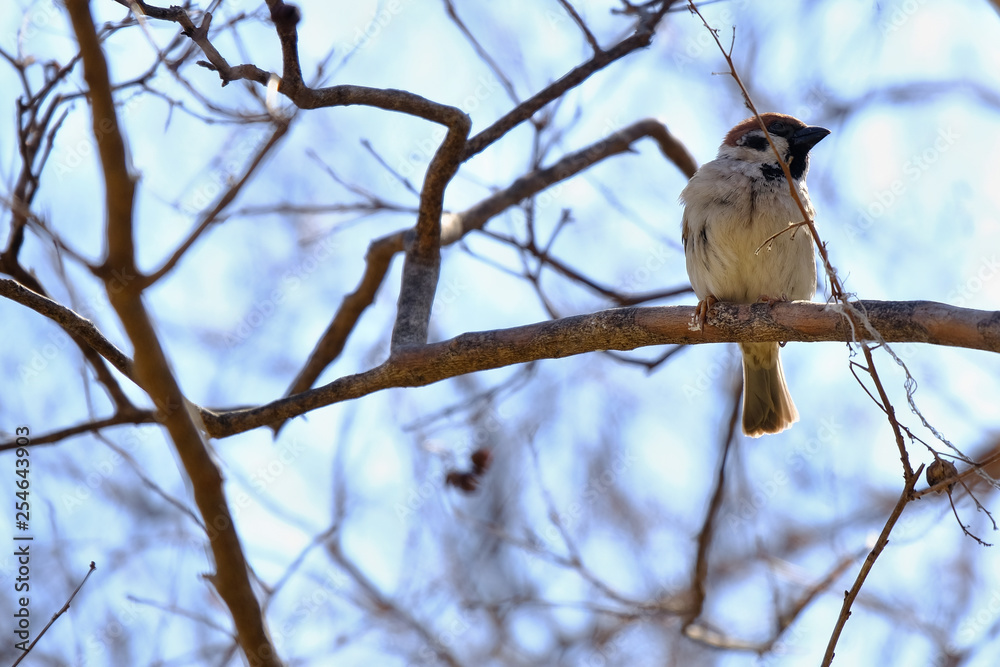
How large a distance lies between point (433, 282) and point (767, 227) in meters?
1.44

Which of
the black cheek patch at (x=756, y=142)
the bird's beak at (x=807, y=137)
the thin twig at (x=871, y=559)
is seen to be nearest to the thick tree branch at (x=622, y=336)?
the thin twig at (x=871, y=559)

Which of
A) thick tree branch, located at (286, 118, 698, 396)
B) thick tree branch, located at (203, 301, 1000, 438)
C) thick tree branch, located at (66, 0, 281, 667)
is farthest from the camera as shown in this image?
thick tree branch, located at (286, 118, 698, 396)

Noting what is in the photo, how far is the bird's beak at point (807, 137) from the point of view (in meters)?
4.26

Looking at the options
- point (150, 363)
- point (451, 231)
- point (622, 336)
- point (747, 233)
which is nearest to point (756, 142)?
point (747, 233)

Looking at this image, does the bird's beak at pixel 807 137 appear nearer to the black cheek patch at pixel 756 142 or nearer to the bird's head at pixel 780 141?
the bird's head at pixel 780 141

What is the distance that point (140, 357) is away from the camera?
5.48 ft

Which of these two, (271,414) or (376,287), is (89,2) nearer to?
(271,414)

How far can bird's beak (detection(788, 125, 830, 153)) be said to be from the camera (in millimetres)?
4258

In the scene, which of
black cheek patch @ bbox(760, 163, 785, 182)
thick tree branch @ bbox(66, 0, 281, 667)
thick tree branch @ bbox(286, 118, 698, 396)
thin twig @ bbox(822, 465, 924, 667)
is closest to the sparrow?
black cheek patch @ bbox(760, 163, 785, 182)

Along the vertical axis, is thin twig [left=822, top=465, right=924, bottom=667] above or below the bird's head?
below

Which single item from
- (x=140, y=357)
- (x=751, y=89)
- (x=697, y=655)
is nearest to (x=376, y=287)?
(x=140, y=357)

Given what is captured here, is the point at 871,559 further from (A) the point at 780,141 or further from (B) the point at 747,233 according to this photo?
(A) the point at 780,141

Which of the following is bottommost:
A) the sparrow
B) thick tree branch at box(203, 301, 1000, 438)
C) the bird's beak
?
thick tree branch at box(203, 301, 1000, 438)

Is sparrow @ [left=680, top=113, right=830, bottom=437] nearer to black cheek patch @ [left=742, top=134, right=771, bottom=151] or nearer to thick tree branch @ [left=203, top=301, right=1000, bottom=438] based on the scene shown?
black cheek patch @ [left=742, top=134, right=771, bottom=151]
